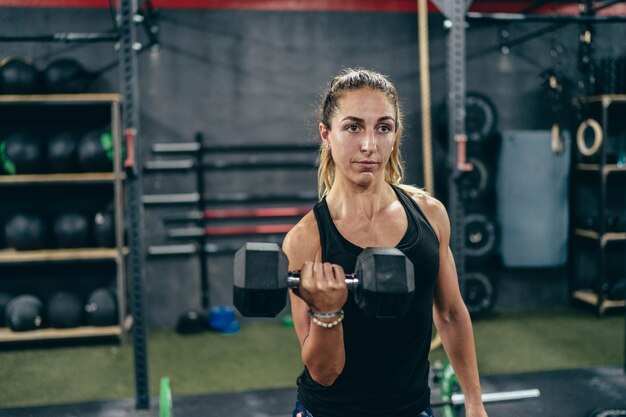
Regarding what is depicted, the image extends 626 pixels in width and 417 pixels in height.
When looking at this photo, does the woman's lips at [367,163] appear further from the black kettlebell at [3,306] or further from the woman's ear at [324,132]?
the black kettlebell at [3,306]

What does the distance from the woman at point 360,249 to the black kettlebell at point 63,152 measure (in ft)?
10.4

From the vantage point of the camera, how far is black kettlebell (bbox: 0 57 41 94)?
3914 mm

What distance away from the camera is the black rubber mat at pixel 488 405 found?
2.89 m

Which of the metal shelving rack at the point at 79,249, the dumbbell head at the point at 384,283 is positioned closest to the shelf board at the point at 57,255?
the metal shelving rack at the point at 79,249

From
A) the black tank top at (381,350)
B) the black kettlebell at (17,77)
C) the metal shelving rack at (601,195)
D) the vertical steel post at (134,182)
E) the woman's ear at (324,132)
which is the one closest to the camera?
the black tank top at (381,350)

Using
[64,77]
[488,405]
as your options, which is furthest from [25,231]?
[488,405]

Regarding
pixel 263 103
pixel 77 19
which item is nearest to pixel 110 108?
pixel 77 19

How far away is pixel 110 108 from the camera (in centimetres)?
435

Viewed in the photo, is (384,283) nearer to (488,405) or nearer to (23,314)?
(488,405)

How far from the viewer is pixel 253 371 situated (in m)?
3.54

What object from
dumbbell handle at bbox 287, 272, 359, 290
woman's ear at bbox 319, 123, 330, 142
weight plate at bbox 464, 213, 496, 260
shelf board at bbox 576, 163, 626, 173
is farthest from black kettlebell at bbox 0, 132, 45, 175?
shelf board at bbox 576, 163, 626, 173

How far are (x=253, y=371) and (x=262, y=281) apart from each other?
8.87 ft

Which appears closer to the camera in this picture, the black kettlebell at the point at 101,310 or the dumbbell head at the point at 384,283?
the dumbbell head at the point at 384,283

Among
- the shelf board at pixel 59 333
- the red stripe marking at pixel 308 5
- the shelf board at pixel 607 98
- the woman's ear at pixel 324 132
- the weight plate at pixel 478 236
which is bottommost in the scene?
the shelf board at pixel 59 333
